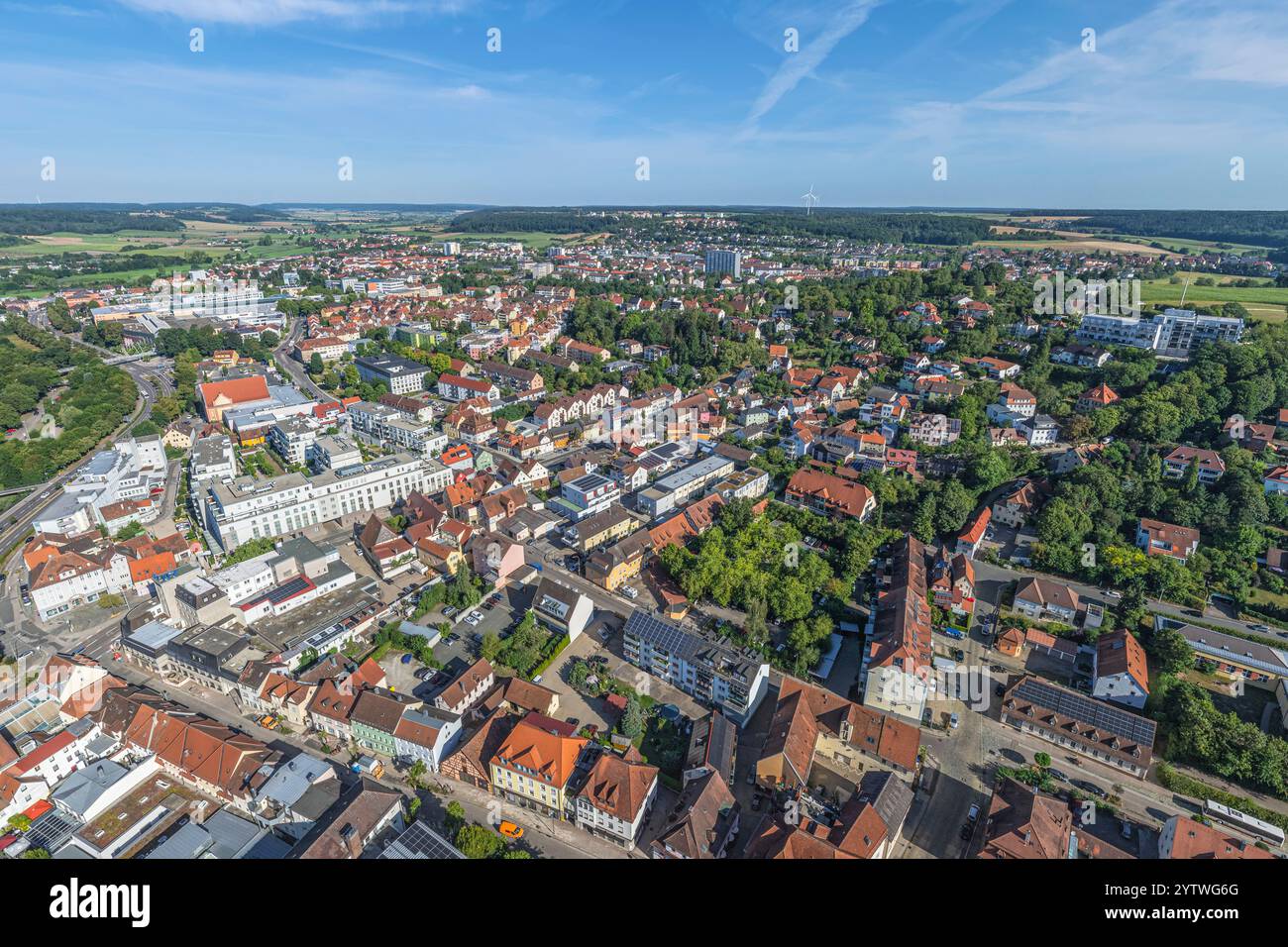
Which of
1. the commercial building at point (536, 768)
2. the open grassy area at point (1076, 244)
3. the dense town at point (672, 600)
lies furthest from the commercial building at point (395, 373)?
the open grassy area at point (1076, 244)

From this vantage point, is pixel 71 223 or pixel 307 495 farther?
pixel 71 223

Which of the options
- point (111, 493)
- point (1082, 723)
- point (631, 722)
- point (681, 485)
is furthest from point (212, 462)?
point (1082, 723)

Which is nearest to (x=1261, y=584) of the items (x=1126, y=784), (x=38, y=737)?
(x=1126, y=784)

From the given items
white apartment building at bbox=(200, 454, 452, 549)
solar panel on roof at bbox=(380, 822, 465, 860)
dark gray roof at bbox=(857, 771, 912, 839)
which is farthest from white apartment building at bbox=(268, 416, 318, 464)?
dark gray roof at bbox=(857, 771, 912, 839)

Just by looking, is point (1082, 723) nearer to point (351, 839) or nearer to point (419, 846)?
point (419, 846)

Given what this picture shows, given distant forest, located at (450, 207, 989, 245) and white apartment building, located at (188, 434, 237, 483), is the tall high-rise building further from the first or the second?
white apartment building, located at (188, 434, 237, 483)

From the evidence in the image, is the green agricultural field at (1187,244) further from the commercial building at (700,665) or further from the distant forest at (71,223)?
the distant forest at (71,223)
